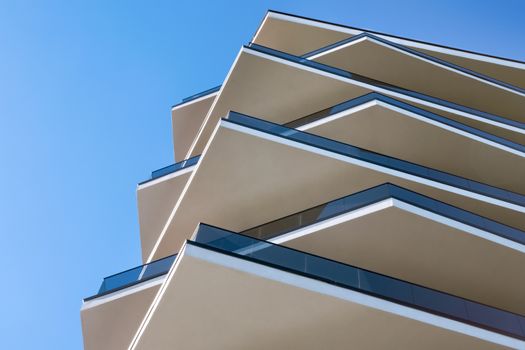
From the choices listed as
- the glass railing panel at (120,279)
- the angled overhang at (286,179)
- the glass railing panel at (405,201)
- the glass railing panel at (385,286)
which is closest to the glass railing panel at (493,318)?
the glass railing panel at (385,286)

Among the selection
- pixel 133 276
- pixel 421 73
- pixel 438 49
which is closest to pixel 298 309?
pixel 133 276

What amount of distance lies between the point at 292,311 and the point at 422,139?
8.50m

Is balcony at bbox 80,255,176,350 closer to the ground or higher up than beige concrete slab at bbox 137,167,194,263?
closer to the ground

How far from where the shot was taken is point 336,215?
11430mm

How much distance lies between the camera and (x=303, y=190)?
14.1 metres

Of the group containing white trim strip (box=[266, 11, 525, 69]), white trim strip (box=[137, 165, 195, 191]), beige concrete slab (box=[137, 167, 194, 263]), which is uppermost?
white trim strip (box=[266, 11, 525, 69])

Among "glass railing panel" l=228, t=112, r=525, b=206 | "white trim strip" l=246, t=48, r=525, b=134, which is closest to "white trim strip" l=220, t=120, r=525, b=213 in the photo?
"glass railing panel" l=228, t=112, r=525, b=206

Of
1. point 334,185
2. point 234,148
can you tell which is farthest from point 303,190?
point 234,148

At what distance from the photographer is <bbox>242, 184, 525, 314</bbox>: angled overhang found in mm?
10922

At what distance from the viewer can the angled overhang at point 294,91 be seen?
1786 centimetres

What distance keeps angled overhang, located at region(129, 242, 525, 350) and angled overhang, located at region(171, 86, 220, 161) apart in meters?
13.8

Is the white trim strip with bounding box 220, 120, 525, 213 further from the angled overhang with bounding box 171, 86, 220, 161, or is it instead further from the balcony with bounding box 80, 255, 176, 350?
the angled overhang with bounding box 171, 86, 220, 161

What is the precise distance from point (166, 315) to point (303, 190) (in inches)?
A: 223

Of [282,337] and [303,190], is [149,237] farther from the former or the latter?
[282,337]
